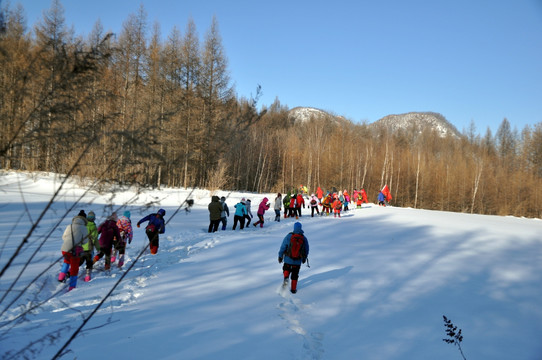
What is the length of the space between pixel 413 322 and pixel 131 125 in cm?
572

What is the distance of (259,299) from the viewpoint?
5719 mm

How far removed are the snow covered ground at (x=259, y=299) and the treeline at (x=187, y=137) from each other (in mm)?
277

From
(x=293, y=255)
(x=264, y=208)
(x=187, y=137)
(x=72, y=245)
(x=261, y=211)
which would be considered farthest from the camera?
(x=264, y=208)

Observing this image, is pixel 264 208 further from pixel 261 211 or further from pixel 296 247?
pixel 296 247

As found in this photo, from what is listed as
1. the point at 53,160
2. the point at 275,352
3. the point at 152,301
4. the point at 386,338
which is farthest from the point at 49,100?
the point at 386,338

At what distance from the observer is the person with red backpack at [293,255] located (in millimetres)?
6368

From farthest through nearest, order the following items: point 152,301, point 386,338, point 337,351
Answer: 1. point 152,301
2. point 386,338
3. point 337,351

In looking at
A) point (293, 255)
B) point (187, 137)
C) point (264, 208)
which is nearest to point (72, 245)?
point (187, 137)

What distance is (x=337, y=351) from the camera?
4312 millimetres

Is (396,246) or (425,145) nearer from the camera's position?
(396,246)

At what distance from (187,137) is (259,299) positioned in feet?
11.5

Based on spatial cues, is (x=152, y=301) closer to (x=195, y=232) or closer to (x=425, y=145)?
(x=195, y=232)

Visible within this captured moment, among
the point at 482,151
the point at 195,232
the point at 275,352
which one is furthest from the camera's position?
the point at 482,151

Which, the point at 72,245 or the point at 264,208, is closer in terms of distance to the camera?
the point at 72,245
